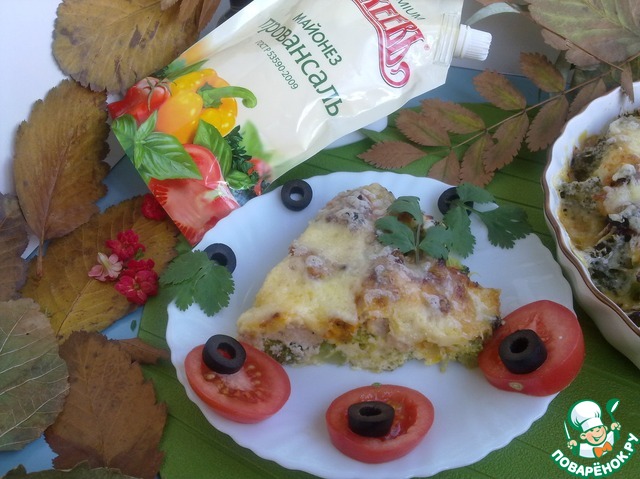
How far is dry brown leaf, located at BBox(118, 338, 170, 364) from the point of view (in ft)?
3.84

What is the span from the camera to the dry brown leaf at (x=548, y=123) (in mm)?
1395

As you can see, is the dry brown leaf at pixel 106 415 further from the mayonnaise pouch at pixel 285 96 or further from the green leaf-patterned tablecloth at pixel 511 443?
the mayonnaise pouch at pixel 285 96

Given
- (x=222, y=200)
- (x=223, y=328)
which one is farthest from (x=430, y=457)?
(x=222, y=200)

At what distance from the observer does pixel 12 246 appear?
1246 millimetres

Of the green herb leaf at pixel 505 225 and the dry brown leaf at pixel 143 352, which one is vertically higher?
the dry brown leaf at pixel 143 352

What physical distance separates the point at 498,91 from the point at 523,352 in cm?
71

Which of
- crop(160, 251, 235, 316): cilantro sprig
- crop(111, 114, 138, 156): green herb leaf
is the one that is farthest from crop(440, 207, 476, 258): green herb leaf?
crop(111, 114, 138, 156): green herb leaf

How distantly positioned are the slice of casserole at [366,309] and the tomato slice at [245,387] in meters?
0.06

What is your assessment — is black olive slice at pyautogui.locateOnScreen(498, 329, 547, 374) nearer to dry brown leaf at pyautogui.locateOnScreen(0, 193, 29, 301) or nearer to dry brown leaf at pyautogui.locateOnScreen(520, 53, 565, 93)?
dry brown leaf at pyautogui.locateOnScreen(520, 53, 565, 93)

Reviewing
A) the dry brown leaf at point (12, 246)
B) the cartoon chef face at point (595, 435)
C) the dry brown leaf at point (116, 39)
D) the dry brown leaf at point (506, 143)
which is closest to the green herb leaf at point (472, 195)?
the dry brown leaf at point (506, 143)

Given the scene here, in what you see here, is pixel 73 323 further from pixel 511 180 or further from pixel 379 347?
pixel 511 180

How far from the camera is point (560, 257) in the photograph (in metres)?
1.13

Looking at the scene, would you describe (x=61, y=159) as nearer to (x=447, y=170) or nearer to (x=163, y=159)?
(x=163, y=159)

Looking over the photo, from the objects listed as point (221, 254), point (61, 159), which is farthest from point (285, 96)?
point (61, 159)
